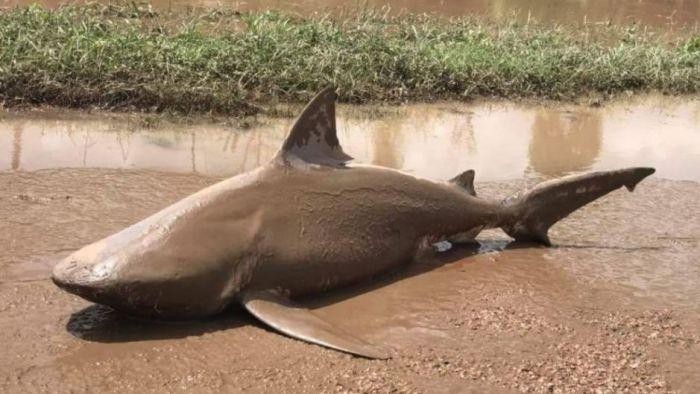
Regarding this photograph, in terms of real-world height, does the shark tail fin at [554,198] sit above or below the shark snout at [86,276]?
above

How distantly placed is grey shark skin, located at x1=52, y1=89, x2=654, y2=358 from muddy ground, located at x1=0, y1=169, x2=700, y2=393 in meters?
0.15

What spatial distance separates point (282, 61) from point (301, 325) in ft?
19.1

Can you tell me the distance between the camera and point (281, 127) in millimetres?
8945

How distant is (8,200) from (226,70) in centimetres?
383

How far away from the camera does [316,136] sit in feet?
17.2

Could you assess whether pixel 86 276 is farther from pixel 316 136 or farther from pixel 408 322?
pixel 408 322

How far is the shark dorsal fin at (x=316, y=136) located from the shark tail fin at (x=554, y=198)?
152cm

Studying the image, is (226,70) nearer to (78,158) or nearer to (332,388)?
(78,158)

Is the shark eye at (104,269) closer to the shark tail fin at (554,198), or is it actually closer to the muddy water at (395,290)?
the muddy water at (395,290)

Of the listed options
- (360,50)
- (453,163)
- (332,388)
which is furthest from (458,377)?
(360,50)

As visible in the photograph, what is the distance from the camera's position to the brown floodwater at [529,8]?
15.4 meters

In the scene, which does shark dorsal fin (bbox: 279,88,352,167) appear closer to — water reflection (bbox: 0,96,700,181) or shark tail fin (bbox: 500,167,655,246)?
shark tail fin (bbox: 500,167,655,246)

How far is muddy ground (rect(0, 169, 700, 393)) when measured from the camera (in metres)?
4.32

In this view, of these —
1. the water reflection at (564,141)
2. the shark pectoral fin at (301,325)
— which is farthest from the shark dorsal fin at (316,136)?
the water reflection at (564,141)
